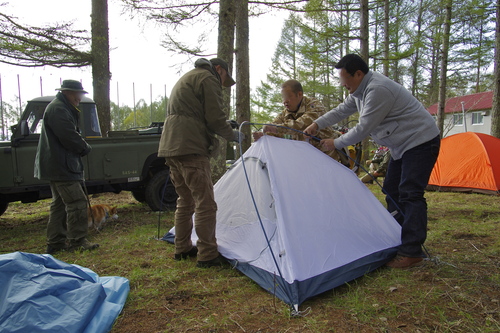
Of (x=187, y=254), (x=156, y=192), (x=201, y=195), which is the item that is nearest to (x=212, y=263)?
(x=187, y=254)

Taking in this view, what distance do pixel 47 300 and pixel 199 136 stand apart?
1711 mm

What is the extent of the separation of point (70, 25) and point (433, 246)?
363 inches

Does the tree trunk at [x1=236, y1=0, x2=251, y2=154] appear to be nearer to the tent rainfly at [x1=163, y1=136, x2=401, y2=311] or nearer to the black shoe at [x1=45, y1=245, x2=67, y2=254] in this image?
the tent rainfly at [x1=163, y1=136, x2=401, y2=311]

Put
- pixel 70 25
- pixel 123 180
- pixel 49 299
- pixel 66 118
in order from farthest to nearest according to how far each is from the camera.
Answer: pixel 70 25 < pixel 123 180 < pixel 66 118 < pixel 49 299

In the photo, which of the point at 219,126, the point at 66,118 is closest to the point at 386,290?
the point at 219,126

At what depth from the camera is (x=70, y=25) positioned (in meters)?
8.46

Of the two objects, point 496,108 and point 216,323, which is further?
point 496,108

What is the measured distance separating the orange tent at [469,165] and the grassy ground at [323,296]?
11.9 ft

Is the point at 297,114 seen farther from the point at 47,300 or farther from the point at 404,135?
the point at 47,300

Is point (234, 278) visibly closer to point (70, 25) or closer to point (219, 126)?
point (219, 126)

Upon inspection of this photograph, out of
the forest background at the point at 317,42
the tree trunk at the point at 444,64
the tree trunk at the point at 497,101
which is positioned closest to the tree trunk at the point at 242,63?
the forest background at the point at 317,42

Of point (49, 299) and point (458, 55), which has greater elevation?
point (458, 55)

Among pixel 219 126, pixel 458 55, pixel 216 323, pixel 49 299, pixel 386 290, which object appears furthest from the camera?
pixel 458 55

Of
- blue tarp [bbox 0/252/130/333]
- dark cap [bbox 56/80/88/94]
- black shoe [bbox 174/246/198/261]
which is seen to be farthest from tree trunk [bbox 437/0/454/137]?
blue tarp [bbox 0/252/130/333]
